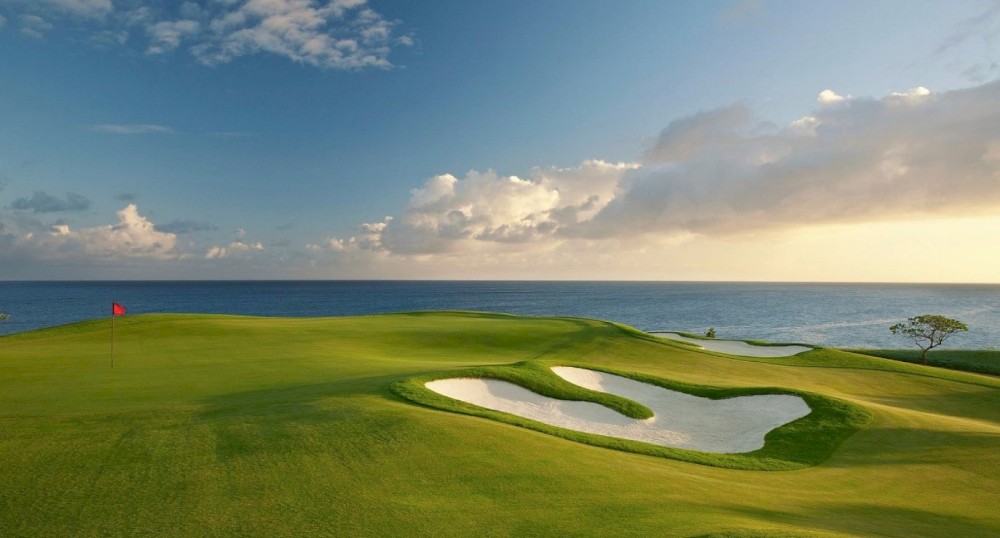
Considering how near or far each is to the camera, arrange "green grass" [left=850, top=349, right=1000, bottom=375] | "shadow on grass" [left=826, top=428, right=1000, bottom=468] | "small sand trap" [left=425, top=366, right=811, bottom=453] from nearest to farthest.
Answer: "shadow on grass" [left=826, top=428, right=1000, bottom=468] < "small sand trap" [left=425, top=366, right=811, bottom=453] < "green grass" [left=850, top=349, right=1000, bottom=375]

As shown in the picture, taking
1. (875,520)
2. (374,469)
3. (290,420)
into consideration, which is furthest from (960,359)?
(290,420)

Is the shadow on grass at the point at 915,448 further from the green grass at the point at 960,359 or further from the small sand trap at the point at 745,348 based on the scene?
the green grass at the point at 960,359

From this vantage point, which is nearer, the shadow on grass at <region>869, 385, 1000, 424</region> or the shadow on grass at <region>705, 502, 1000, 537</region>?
the shadow on grass at <region>705, 502, 1000, 537</region>

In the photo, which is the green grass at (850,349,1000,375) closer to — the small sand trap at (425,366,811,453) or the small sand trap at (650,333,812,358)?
the small sand trap at (650,333,812,358)

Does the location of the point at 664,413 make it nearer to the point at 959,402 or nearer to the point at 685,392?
the point at 685,392

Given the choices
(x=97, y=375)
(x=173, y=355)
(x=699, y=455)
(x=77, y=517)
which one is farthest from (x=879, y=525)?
(x=173, y=355)

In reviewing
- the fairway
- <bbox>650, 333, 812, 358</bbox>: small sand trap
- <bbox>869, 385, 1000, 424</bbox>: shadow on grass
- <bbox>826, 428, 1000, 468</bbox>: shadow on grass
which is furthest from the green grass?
<bbox>826, 428, 1000, 468</bbox>: shadow on grass
